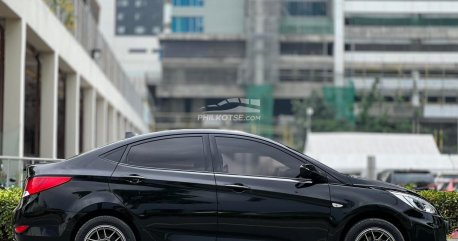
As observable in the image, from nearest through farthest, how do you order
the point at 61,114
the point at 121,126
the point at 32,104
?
the point at 32,104, the point at 61,114, the point at 121,126

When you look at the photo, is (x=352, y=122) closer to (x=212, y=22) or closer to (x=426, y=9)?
(x=426, y=9)

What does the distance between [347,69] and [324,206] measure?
8902 centimetres

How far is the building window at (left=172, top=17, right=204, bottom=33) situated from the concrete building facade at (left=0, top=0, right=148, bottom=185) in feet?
193

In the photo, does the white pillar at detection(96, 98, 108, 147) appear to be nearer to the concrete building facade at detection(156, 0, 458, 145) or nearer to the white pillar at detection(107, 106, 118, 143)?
the white pillar at detection(107, 106, 118, 143)

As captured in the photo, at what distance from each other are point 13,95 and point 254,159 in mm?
14244

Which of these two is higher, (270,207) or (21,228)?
(270,207)

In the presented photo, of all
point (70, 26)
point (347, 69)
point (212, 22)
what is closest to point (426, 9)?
point (347, 69)

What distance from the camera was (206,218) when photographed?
810cm

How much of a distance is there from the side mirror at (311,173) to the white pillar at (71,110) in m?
23.5

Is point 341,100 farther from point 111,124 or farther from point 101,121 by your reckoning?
point 101,121

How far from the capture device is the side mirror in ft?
27.0

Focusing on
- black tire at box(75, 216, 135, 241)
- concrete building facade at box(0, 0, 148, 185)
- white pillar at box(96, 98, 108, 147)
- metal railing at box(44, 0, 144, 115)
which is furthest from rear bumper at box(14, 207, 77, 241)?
white pillar at box(96, 98, 108, 147)

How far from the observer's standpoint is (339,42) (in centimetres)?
9681

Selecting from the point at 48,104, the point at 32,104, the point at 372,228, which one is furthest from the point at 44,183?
the point at 48,104
